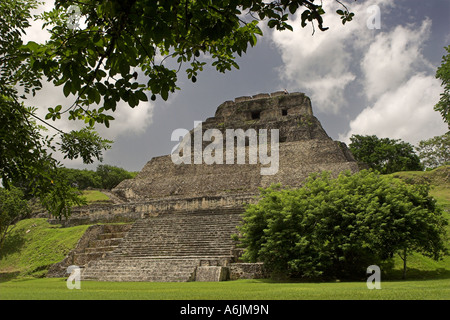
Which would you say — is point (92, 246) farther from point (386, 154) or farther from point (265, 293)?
point (386, 154)

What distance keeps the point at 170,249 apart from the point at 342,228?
579 centimetres

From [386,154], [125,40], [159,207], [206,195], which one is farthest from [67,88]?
[386,154]

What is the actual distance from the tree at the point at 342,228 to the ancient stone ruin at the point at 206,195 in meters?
1.29

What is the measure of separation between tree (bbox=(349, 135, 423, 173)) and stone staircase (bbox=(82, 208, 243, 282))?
21.8m

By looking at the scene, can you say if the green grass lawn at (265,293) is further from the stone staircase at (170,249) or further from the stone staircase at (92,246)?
the stone staircase at (92,246)

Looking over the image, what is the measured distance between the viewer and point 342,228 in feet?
30.3

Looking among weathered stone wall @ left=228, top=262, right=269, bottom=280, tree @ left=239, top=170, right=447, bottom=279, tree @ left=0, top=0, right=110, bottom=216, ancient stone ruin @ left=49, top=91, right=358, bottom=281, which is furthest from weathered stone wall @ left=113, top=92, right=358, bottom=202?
tree @ left=0, top=0, right=110, bottom=216

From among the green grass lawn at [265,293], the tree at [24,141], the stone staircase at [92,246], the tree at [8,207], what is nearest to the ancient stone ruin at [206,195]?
the stone staircase at [92,246]

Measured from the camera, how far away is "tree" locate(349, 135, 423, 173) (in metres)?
31.7

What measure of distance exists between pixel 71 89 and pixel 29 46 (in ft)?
1.27

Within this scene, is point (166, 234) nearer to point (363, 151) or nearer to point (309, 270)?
point (309, 270)

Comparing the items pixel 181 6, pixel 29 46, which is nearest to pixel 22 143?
pixel 29 46

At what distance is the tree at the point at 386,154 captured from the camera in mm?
31672

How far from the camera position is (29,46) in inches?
93.1
